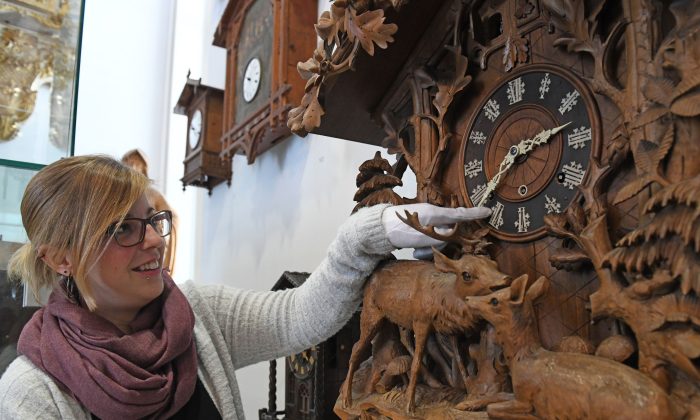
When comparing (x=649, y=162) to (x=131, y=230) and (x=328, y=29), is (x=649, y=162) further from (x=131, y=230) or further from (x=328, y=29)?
(x=131, y=230)

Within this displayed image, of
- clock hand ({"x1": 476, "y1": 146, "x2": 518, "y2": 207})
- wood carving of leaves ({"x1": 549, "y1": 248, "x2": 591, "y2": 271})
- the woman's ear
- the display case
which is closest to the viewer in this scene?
wood carving of leaves ({"x1": 549, "y1": 248, "x2": 591, "y2": 271})

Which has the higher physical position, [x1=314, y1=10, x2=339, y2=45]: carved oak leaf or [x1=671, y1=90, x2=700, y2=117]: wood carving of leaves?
[x1=314, y1=10, x2=339, y2=45]: carved oak leaf

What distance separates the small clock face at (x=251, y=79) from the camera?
7.02ft

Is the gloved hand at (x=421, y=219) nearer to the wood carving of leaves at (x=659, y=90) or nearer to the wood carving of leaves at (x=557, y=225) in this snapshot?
the wood carving of leaves at (x=557, y=225)

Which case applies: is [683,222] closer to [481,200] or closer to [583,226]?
[583,226]

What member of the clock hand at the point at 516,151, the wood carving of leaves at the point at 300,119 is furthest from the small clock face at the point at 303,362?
the clock hand at the point at 516,151

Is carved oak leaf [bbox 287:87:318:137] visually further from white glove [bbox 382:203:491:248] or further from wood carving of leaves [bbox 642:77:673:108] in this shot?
wood carving of leaves [bbox 642:77:673:108]

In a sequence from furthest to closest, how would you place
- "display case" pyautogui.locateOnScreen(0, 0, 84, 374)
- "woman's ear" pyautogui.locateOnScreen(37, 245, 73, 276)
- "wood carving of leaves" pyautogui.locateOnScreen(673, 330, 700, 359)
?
"display case" pyautogui.locateOnScreen(0, 0, 84, 374) → "woman's ear" pyautogui.locateOnScreen(37, 245, 73, 276) → "wood carving of leaves" pyautogui.locateOnScreen(673, 330, 700, 359)

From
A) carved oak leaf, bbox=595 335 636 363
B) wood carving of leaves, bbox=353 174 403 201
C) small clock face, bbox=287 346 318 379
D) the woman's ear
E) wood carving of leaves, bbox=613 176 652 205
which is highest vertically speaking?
wood carving of leaves, bbox=353 174 403 201

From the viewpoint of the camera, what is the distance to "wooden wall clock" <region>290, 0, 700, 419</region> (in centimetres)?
51

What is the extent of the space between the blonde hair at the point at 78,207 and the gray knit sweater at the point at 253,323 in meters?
0.14

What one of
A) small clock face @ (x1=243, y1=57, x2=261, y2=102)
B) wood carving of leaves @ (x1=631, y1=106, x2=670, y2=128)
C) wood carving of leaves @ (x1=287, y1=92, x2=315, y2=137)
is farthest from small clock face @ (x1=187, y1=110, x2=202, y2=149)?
wood carving of leaves @ (x1=631, y1=106, x2=670, y2=128)

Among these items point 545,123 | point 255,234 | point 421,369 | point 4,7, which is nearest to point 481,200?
point 545,123

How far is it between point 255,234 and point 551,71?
1748 mm
